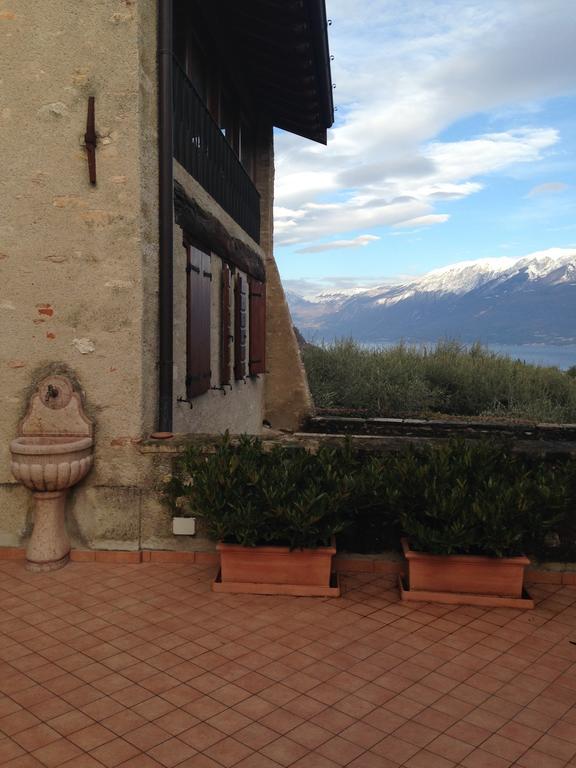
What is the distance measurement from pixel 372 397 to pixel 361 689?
11.0 metres

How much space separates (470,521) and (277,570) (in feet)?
4.41

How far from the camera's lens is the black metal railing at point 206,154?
20.7 ft

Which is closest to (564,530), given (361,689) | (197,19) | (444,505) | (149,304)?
(444,505)

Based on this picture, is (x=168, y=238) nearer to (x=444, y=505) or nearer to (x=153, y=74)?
(x=153, y=74)

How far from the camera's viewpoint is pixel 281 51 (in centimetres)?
823

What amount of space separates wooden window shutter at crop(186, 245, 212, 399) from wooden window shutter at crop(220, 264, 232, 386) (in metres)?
0.94

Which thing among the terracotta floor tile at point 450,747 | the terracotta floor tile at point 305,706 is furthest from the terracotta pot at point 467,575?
the terracotta floor tile at point 450,747

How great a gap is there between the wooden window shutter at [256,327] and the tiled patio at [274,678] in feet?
19.6

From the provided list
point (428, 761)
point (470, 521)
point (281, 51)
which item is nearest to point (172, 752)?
point (428, 761)

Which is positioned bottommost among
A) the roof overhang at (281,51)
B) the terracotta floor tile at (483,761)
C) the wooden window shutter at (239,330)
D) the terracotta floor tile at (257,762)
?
the terracotta floor tile at (483,761)

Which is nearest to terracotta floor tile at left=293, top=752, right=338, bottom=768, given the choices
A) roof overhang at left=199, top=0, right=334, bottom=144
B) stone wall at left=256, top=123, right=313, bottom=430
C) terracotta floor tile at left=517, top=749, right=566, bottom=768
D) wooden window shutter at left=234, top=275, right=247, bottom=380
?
terracotta floor tile at left=517, top=749, right=566, bottom=768

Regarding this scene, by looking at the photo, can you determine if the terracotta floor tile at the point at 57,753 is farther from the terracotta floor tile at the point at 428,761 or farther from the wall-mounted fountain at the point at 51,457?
the wall-mounted fountain at the point at 51,457

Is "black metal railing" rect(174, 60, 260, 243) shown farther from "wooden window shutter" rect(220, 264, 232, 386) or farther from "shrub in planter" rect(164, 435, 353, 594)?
"shrub in planter" rect(164, 435, 353, 594)

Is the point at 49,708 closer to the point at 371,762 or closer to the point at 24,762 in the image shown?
the point at 24,762
